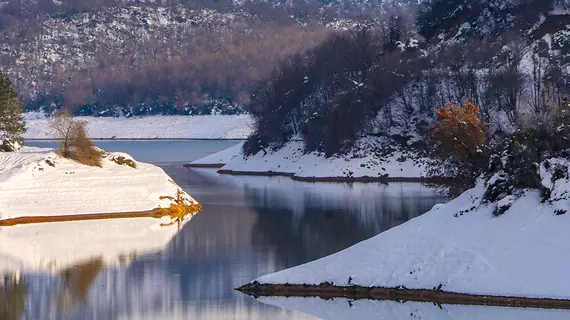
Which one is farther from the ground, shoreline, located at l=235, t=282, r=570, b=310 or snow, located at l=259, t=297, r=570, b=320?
shoreline, located at l=235, t=282, r=570, b=310

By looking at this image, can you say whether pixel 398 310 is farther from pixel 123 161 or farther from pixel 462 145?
pixel 123 161

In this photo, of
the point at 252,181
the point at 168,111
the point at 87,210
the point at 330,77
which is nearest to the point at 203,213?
the point at 87,210

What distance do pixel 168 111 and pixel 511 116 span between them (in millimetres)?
107163

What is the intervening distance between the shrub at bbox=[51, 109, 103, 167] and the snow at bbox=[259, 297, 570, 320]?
24.6 metres

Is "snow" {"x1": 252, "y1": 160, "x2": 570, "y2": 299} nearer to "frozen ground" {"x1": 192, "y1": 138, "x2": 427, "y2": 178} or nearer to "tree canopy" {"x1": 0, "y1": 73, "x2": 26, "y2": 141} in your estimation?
"tree canopy" {"x1": 0, "y1": 73, "x2": 26, "y2": 141}

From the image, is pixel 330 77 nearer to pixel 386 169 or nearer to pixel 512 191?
pixel 386 169

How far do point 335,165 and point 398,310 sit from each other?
147 ft

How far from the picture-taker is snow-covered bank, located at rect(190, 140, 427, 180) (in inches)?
2648

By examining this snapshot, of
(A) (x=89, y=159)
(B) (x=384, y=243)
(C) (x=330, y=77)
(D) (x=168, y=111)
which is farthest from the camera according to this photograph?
(D) (x=168, y=111)

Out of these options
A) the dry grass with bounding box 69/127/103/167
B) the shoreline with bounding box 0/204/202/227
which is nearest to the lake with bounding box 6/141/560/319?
the shoreline with bounding box 0/204/202/227

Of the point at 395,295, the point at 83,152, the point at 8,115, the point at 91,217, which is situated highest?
the point at 8,115

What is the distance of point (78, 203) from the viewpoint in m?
46.1

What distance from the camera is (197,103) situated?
17212cm

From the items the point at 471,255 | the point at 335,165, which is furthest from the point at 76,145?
the point at 471,255
